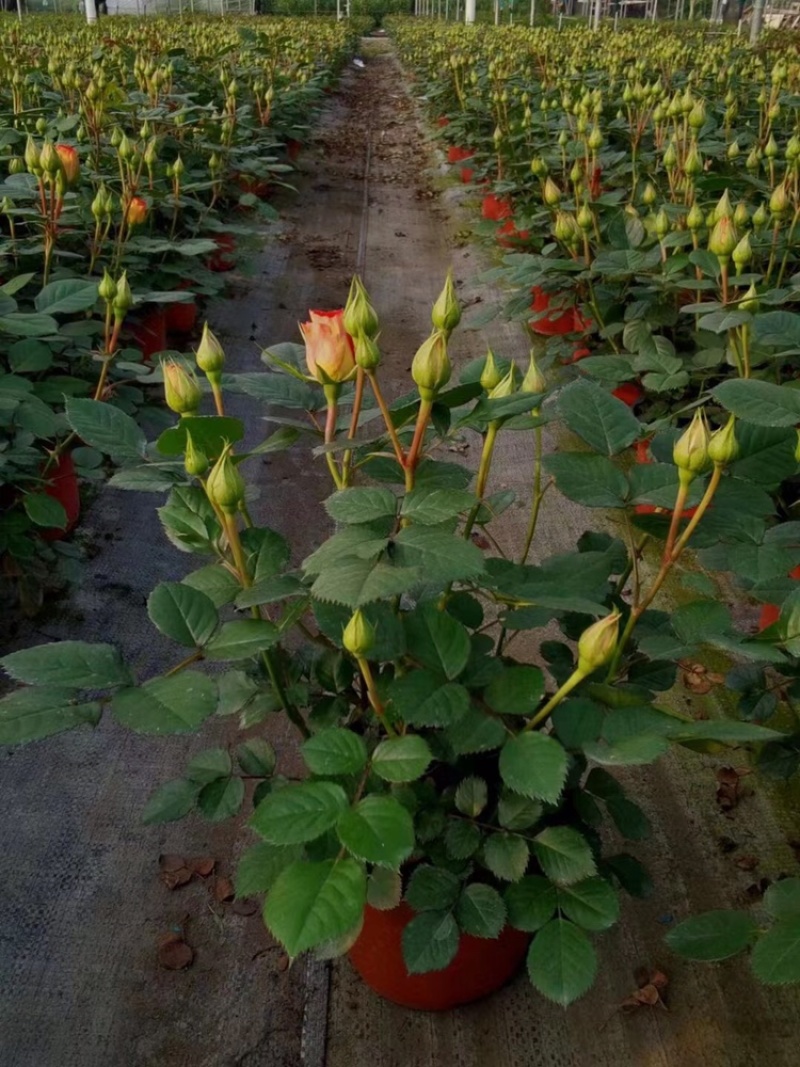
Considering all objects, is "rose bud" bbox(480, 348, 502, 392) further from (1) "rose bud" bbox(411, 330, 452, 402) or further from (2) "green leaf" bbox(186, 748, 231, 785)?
(2) "green leaf" bbox(186, 748, 231, 785)

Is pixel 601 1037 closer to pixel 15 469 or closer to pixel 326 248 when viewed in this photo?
pixel 15 469

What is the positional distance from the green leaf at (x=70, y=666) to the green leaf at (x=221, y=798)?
0.82 ft

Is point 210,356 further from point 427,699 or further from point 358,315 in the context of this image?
point 427,699

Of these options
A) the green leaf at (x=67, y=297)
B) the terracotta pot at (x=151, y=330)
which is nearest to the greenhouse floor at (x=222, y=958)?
the green leaf at (x=67, y=297)

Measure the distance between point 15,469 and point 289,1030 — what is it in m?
1.10

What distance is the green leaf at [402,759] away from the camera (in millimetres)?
742

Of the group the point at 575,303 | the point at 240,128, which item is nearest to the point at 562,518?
the point at 575,303

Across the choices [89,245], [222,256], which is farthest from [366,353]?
[222,256]

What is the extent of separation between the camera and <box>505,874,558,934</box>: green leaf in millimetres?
892

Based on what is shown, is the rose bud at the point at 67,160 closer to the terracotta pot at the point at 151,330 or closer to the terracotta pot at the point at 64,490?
the terracotta pot at the point at 64,490

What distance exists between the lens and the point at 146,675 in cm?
184

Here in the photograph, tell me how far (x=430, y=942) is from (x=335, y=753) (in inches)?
11.9

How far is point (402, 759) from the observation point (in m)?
0.76

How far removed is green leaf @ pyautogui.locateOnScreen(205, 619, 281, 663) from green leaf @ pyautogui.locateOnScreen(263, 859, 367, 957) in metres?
0.17
